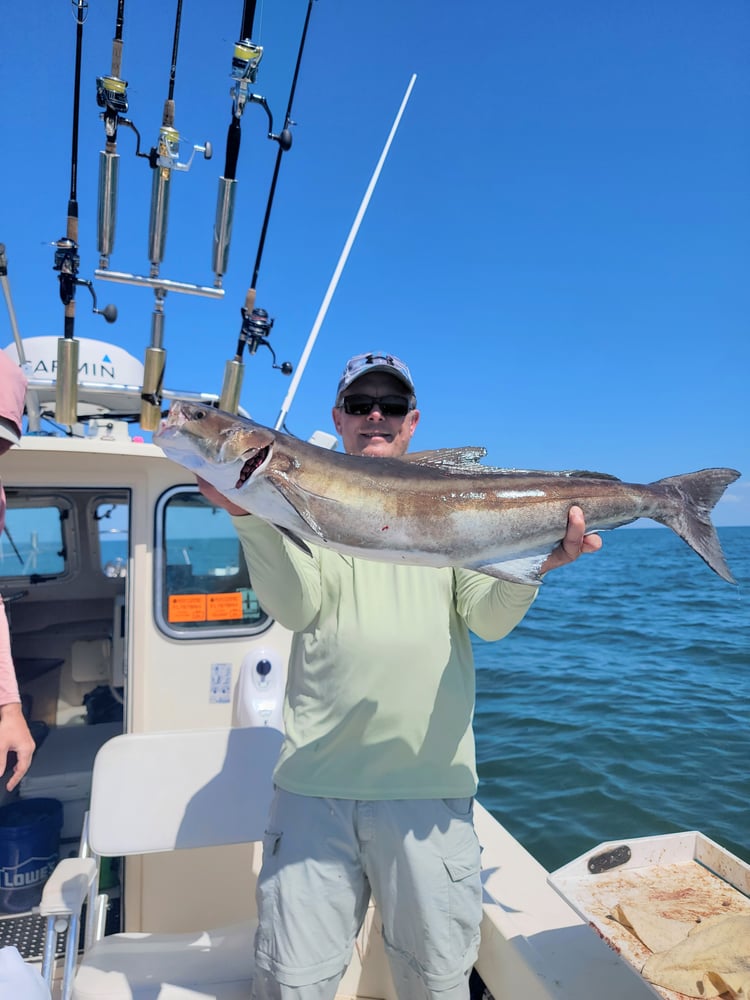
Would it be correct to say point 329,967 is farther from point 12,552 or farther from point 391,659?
point 12,552

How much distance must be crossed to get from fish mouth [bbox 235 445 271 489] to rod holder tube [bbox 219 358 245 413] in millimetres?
2279

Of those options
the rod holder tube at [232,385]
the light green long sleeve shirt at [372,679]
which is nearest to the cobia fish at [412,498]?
the light green long sleeve shirt at [372,679]

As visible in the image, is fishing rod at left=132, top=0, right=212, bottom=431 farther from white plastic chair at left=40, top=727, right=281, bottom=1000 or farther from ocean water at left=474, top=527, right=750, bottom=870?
ocean water at left=474, top=527, right=750, bottom=870

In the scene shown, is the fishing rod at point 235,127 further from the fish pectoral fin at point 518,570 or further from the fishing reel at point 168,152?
the fish pectoral fin at point 518,570

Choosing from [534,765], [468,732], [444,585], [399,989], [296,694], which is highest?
[444,585]

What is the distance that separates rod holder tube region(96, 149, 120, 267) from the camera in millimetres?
3562

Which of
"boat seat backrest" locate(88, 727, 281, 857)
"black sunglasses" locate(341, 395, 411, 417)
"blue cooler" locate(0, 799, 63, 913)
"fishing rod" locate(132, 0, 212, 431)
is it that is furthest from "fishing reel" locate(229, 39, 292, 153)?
"blue cooler" locate(0, 799, 63, 913)

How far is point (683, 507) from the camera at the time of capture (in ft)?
9.05

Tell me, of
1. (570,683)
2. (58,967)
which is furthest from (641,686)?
(58,967)

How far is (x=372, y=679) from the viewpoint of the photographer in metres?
2.60

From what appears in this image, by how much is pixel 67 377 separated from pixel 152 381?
0.49 metres

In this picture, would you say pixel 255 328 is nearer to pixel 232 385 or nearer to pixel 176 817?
pixel 232 385

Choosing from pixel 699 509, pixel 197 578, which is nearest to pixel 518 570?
pixel 699 509

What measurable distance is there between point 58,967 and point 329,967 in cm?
313
